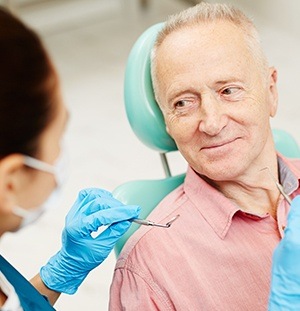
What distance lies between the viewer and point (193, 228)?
1.57 m

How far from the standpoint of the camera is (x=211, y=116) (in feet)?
5.06

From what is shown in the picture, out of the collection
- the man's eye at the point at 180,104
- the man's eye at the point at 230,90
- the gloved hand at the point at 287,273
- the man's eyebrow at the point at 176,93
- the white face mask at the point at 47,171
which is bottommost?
the gloved hand at the point at 287,273

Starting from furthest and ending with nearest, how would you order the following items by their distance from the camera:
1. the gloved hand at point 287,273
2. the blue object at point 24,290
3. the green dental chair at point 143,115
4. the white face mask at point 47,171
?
1. the green dental chair at point 143,115
2. the blue object at point 24,290
3. the gloved hand at point 287,273
4. the white face mask at point 47,171

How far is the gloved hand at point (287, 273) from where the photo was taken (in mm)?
1252

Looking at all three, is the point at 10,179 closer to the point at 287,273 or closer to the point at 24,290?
the point at 24,290

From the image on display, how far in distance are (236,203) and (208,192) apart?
0.09 meters

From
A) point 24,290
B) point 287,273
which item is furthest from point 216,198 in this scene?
point 24,290

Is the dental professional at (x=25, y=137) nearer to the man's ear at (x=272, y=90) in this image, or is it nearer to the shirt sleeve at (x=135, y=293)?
the shirt sleeve at (x=135, y=293)

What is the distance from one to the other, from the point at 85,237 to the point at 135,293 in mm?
174

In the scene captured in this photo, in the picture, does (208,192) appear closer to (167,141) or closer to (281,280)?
(167,141)

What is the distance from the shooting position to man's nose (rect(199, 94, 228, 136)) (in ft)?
5.02

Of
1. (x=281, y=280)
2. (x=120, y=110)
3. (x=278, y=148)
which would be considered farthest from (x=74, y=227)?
(x=120, y=110)

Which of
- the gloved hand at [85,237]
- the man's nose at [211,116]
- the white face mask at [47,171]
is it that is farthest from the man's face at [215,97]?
the white face mask at [47,171]

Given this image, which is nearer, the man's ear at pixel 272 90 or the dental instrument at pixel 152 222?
the dental instrument at pixel 152 222
